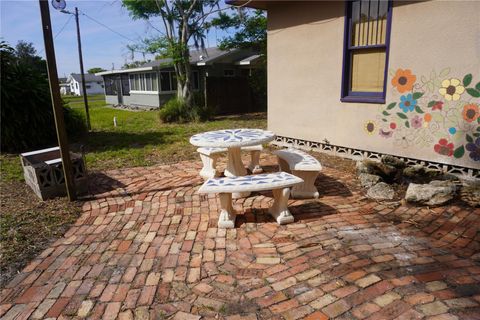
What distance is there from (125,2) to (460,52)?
15.0 metres

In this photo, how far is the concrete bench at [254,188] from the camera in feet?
10.8

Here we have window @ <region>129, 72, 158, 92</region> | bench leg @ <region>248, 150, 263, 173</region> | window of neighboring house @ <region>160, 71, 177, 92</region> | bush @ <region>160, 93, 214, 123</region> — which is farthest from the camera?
window @ <region>129, 72, 158, 92</region>

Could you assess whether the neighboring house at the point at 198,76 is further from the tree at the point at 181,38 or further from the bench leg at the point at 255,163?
the bench leg at the point at 255,163

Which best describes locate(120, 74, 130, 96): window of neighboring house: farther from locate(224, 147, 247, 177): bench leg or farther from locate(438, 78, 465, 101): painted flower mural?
locate(438, 78, 465, 101): painted flower mural

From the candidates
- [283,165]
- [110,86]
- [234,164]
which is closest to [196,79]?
[110,86]

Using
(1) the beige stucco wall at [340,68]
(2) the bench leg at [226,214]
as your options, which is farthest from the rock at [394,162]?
(2) the bench leg at [226,214]

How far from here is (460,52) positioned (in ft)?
13.9

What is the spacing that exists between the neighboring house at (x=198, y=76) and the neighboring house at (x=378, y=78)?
25.8 ft

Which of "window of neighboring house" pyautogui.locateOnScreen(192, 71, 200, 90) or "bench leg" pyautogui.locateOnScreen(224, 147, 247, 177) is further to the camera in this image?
"window of neighboring house" pyautogui.locateOnScreen(192, 71, 200, 90)

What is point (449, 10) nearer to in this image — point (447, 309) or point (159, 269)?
point (447, 309)

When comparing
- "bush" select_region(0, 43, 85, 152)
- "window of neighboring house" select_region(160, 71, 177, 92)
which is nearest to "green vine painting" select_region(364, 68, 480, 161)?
"bush" select_region(0, 43, 85, 152)

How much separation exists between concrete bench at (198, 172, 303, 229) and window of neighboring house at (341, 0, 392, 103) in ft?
9.13

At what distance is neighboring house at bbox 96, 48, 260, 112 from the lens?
15202 millimetres

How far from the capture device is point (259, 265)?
2754 mm
